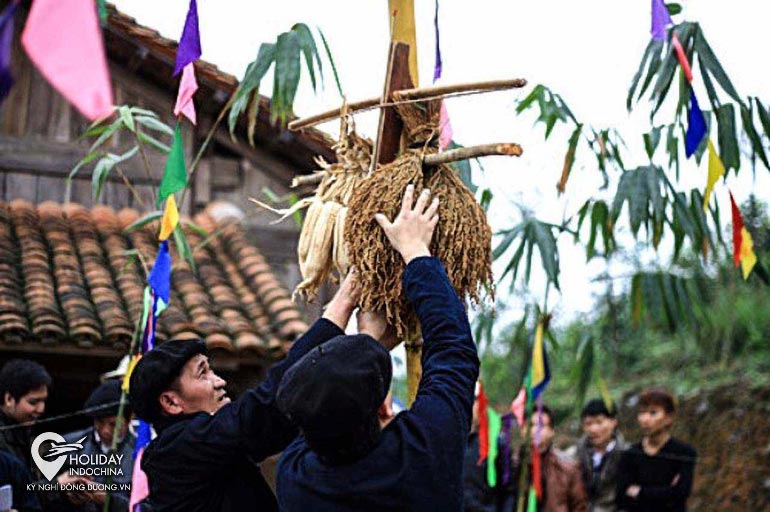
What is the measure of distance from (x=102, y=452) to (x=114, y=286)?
2.47 metres

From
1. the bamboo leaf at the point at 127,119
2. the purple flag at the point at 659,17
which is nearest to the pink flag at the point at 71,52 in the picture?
the purple flag at the point at 659,17

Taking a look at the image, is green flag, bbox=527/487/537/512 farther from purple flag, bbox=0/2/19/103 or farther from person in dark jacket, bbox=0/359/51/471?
purple flag, bbox=0/2/19/103

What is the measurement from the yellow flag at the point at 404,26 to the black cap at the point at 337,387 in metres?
0.93

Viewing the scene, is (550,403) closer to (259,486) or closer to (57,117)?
(57,117)

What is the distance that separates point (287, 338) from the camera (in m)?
6.99

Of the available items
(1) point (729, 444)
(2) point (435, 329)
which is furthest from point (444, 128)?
(1) point (729, 444)

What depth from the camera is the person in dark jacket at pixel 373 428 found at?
229 centimetres

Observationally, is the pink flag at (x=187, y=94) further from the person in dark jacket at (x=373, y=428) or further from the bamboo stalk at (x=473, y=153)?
the person in dark jacket at (x=373, y=428)

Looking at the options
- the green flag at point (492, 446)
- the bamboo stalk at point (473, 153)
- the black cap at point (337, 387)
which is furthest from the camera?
the green flag at point (492, 446)

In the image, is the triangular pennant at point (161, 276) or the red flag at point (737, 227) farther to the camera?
the triangular pennant at point (161, 276)

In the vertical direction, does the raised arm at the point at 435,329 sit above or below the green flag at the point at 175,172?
below

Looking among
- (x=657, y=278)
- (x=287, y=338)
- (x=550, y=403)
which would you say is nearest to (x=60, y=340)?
(x=287, y=338)

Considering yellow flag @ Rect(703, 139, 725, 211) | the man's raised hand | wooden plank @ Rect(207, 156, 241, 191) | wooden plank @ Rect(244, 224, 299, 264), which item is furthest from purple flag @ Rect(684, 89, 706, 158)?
wooden plank @ Rect(207, 156, 241, 191)

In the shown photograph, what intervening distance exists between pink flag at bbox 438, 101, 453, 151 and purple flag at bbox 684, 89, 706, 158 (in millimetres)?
1079
